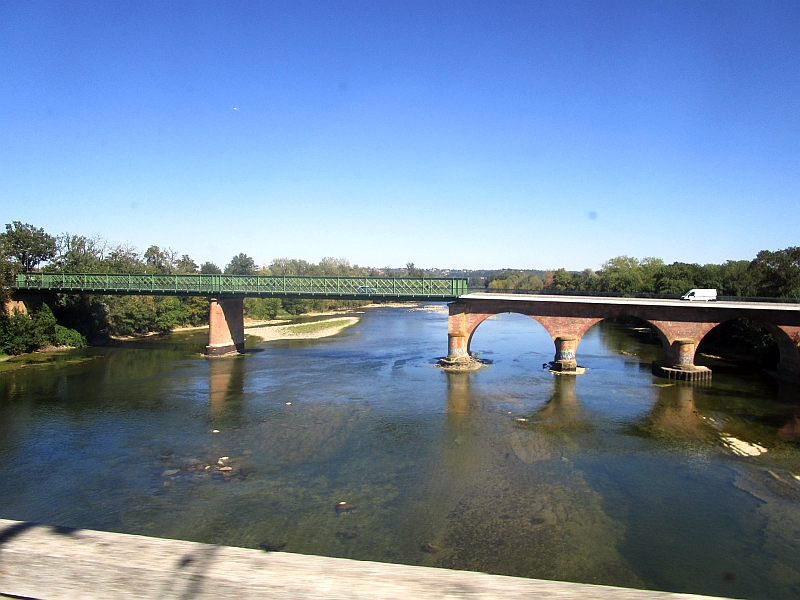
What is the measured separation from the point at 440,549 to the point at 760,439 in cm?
1528

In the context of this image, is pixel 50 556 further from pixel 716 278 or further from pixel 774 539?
pixel 716 278

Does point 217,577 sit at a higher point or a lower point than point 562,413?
higher

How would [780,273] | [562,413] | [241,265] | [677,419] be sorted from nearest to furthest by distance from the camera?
1. [677,419]
2. [562,413]
3. [780,273]
4. [241,265]

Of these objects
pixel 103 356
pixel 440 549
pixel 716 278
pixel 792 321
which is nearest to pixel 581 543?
pixel 440 549

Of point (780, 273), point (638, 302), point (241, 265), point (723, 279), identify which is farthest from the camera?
point (241, 265)

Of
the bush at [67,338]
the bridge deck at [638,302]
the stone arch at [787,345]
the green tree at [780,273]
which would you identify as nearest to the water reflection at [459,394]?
the bridge deck at [638,302]

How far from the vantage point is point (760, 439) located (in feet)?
68.5

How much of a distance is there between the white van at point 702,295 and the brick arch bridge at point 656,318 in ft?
7.03

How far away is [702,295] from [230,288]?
33.0m

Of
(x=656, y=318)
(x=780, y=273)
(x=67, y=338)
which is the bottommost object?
(x=67, y=338)

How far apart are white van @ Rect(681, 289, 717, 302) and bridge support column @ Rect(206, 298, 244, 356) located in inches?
1267

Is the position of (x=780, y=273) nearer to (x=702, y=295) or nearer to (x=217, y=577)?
(x=702, y=295)

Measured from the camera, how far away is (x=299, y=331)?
5881 cm

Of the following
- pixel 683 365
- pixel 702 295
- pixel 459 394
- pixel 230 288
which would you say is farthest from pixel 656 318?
pixel 230 288
